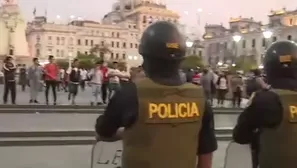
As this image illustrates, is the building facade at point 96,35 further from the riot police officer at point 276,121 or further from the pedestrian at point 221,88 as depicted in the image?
the riot police officer at point 276,121

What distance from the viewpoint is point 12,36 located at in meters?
51.1

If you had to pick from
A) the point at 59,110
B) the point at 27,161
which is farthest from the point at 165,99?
the point at 59,110

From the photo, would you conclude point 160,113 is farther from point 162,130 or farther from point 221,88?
point 221,88

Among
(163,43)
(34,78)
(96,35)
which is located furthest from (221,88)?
(96,35)

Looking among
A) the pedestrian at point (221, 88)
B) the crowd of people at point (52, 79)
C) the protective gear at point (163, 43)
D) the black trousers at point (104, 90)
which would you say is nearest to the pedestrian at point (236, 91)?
the pedestrian at point (221, 88)

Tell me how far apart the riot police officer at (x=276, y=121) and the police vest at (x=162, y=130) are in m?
0.49

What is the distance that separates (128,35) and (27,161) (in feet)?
305

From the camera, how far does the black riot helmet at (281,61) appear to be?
9.41 feet

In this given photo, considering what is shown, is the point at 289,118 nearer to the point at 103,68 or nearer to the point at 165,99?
the point at 165,99

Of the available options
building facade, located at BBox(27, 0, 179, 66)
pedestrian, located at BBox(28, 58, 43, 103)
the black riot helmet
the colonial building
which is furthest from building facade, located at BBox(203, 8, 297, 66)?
the black riot helmet

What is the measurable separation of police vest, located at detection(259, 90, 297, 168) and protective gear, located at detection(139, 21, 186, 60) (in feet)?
2.17

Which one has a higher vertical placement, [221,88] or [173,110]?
[173,110]

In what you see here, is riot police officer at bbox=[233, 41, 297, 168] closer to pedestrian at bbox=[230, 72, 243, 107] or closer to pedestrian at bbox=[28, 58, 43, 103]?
pedestrian at bbox=[28, 58, 43, 103]

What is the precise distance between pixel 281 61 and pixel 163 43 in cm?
78
